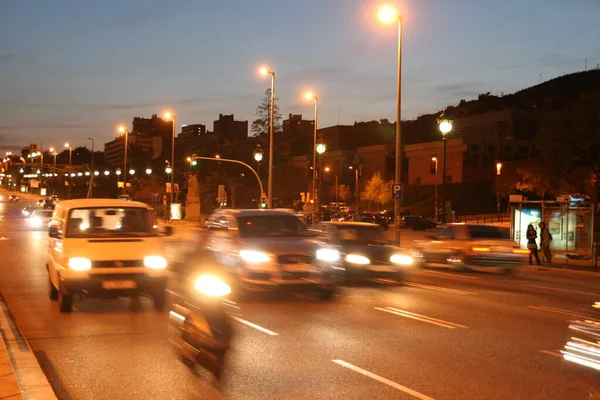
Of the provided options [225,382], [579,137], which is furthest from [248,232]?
[579,137]

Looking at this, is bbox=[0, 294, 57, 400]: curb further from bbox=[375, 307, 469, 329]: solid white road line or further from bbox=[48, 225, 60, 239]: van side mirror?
bbox=[375, 307, 469, 329]: solid white road line

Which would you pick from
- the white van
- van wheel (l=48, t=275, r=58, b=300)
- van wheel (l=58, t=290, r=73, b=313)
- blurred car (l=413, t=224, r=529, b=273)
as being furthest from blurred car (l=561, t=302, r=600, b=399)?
blurred car (l=413, t=224, r=529, b=273)

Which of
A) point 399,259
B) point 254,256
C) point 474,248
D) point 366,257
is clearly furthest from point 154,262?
point 474,248

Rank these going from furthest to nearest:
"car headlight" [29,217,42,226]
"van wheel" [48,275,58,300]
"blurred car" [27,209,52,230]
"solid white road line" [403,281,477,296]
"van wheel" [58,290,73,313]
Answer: "car headlight" [29,217,42,226] → "blurred car" [27,209,52,230] → "solid white road line" [403,281,477,296] → "van wheel" [48,275,58,300] → "van wheel" [58,290,73,313]

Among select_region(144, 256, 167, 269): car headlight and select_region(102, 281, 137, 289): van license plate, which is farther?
select_region(144, 256, 167, 269): car headlight

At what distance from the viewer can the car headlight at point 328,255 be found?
1609 centimetres

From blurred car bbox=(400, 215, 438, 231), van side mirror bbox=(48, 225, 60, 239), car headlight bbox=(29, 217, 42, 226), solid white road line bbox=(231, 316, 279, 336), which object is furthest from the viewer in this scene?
blurred car bbox=(400, 215, 438, 231)

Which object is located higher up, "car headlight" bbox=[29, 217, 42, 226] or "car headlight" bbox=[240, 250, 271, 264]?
"car headlight" bbox=[240, 250, 271, 264]

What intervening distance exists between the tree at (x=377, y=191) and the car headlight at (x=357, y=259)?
229 feet

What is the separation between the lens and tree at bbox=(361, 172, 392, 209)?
90125 mm

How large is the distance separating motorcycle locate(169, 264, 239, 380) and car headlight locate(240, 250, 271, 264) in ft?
21.1

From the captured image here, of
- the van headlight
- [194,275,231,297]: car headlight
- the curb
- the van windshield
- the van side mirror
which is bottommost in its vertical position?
the curb

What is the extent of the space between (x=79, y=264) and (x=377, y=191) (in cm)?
7797

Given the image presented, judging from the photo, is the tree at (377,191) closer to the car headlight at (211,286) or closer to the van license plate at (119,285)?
the van license plate at (119,285)
